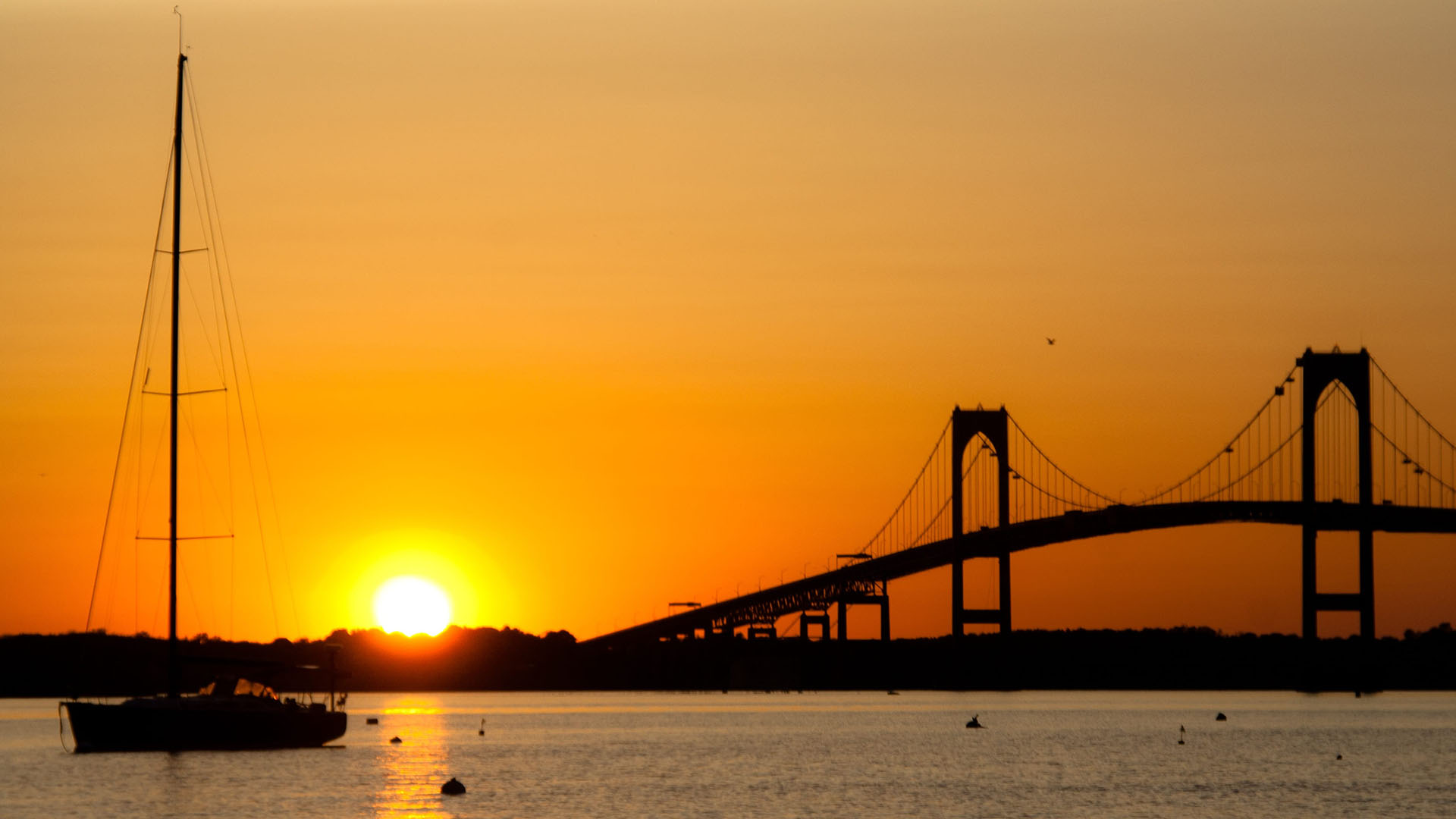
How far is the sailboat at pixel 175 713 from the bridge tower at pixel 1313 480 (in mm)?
60221

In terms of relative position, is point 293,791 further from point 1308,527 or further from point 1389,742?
point 1308,527

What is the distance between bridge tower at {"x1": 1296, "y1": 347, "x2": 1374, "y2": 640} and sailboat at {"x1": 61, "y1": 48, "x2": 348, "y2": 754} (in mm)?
60221

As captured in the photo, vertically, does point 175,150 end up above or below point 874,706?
above

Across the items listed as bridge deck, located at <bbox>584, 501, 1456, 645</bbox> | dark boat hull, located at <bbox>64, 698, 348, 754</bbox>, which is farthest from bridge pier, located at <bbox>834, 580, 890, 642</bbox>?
dark boat hull, located at <bbox>64, 698, 348, 754</bbox>

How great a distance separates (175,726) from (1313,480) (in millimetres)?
67433

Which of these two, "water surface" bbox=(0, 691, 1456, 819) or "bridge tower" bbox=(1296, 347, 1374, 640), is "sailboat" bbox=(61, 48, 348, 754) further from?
"bridge tower" bbox=(1296, 347, 1374, 640)

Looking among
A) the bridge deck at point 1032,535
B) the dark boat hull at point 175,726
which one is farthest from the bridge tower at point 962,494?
the dark boat hull at point 175,726

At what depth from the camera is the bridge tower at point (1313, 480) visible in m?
Answer: 99.8

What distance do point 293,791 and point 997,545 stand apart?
239 ft

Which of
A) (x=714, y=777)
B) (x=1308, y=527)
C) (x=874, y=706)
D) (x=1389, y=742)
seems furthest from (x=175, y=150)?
(x=874, y=706)

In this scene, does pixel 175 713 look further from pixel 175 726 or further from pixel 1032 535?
pixel 1032 535

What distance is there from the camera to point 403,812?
43.2 meters

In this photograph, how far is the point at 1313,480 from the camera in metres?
104

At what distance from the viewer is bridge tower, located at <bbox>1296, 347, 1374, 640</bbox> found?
99.8 meters
